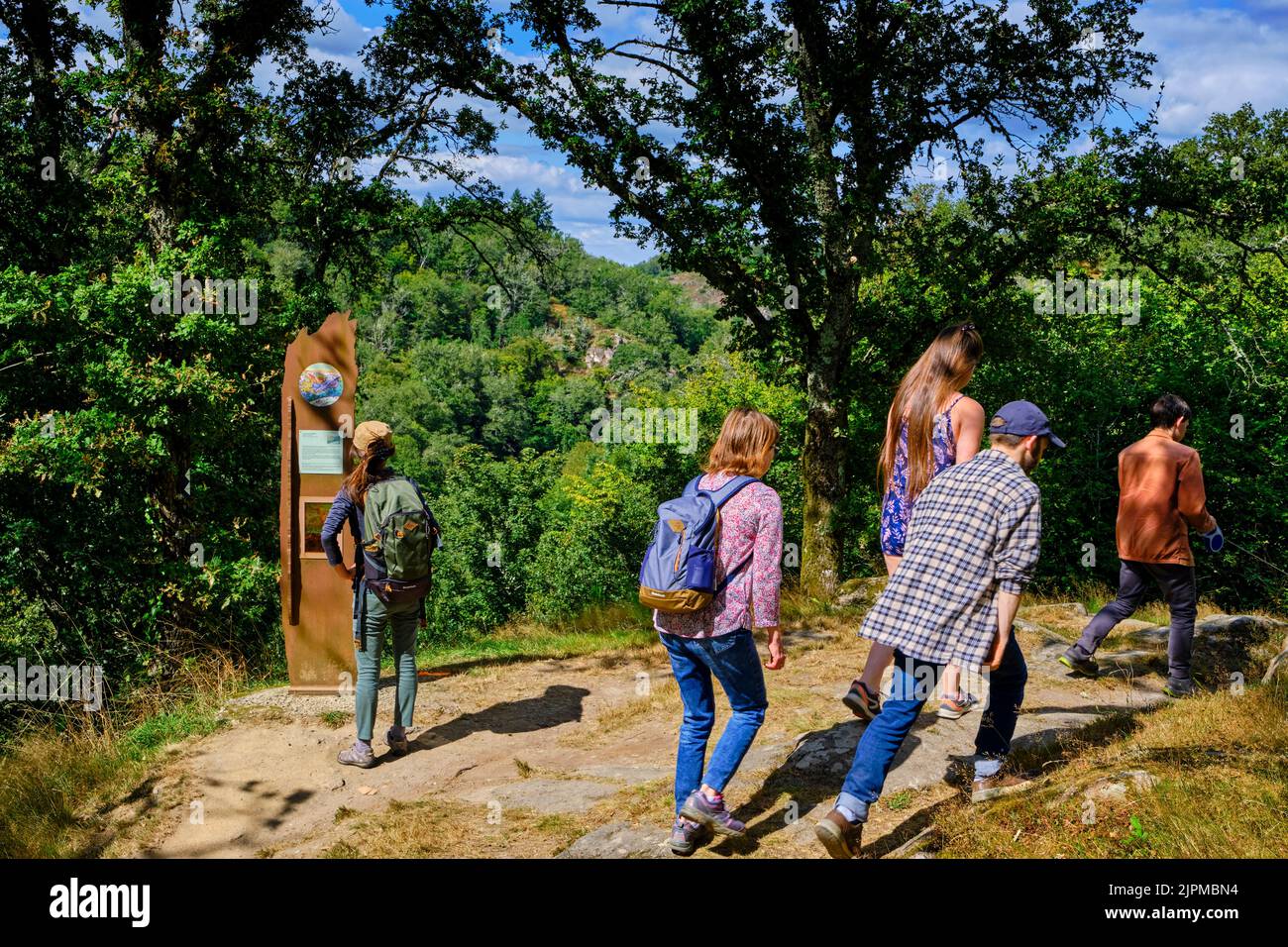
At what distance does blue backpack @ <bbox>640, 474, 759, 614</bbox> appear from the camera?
12.1ft

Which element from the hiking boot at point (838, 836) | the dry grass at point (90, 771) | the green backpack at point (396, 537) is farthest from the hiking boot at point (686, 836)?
the dry grass at point (90, 771)

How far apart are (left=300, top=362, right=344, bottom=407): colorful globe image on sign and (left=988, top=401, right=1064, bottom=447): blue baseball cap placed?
16.4ft

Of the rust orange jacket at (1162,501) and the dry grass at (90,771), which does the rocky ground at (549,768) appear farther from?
the rust orange jacket at (1162,501)

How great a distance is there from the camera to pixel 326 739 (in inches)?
245

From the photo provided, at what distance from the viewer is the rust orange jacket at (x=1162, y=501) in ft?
18.2

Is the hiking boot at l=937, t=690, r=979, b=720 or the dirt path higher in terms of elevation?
the hiking boot at l=937, t=690, r=979, b=720

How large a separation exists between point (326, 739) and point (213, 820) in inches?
43.9

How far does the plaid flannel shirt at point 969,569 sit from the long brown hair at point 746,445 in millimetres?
771

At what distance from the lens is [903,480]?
14.8 ft

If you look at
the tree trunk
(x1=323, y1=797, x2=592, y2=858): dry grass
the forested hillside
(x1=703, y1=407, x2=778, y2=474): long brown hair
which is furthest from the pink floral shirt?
the tree trunk

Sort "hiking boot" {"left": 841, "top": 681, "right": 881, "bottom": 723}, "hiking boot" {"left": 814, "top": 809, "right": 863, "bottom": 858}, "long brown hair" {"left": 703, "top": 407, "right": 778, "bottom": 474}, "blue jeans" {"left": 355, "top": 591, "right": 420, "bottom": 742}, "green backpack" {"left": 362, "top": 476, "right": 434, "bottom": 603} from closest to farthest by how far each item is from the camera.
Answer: "hiking boot" {"left": 814, "top": 809, "right": 863, "bottom": 858}, "long brown hair" {"left": 703, "top": 407, "right": 778, "bottom": 474}, "hiking boot" {"left": 841, "top": 681, "right": 881, "bottom": 723}, "green backpack" {"left": 362, "top": 476, "right": 434, "bottom": 603}, "blue jeans" {"left": 355, "top": 591, "right": 420, "bottom": 742}

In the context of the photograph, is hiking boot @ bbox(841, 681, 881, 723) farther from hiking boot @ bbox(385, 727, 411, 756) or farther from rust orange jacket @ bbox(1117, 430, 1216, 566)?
hiking boot @ bbox(385, 727, 411, 756)
